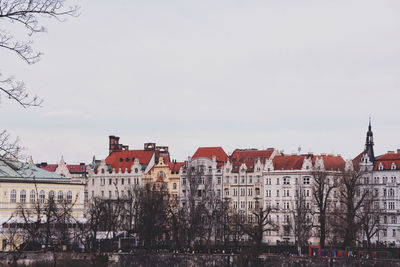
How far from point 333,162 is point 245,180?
15.1 metres

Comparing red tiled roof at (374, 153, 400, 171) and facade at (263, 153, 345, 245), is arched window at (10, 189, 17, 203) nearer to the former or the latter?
facade at (263, 153, 345, 245)

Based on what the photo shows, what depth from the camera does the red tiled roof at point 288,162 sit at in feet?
391

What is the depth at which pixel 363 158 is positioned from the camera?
119m

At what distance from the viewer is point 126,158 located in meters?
140

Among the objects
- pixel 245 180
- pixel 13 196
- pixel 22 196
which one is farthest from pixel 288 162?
pixel 13 196

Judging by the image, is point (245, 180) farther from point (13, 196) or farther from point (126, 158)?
point (13, 196)

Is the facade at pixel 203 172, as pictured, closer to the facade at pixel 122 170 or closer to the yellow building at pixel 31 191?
the facade at pixel 122 170

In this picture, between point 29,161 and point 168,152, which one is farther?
point 168,152

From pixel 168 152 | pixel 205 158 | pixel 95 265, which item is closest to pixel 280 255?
pixel 205 158

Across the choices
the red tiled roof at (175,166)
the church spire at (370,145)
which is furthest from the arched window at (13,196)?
the church spire at (370,145)

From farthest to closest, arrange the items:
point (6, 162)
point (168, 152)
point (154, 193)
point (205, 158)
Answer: point (168, 152)
point (205, 158)
point (154, 193)
point (6, 162)

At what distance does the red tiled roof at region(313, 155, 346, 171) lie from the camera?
391ft

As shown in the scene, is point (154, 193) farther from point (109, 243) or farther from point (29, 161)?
point (29, 161)

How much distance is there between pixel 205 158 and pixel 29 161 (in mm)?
109393
